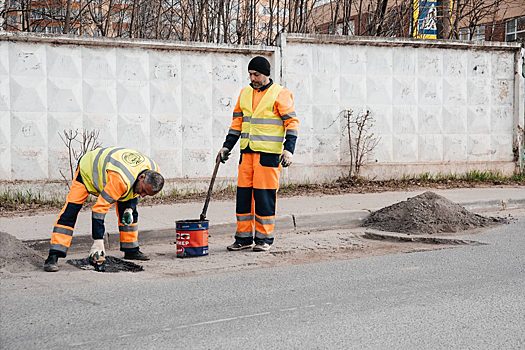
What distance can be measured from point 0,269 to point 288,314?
283cm

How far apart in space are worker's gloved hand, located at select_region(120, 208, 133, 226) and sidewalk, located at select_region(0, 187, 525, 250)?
3.90 ft

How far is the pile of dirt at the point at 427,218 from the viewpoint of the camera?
7.98 meters

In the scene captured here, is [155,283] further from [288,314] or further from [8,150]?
[8,150]

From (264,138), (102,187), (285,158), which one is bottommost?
(102,187)

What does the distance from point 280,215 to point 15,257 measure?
12.1 ft

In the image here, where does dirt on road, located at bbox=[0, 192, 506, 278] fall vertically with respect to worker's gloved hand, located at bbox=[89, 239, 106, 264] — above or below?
below

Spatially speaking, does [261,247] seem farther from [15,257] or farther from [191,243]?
[15,257]

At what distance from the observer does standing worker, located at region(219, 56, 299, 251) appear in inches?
270

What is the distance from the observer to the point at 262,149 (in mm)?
6848

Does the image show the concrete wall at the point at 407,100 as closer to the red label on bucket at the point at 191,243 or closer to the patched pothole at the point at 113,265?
the red label on bucket at the point at 191,243

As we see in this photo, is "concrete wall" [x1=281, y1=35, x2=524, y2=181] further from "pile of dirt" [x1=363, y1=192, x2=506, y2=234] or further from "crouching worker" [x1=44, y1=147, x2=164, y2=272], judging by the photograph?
"crouching worker" [x1=44, y1=147, x2=164, y2=272]

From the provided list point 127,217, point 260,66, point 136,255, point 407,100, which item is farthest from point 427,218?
point 407,100

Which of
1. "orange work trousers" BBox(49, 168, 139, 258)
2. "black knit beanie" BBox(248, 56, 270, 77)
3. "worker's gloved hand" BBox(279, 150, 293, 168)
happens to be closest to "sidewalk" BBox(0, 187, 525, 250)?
"orange work trousers" BBox(49, 168, 139, 258)

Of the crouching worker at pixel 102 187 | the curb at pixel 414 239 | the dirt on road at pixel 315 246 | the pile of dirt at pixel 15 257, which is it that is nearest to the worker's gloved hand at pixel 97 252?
the crouching worker at pixel 102 187
